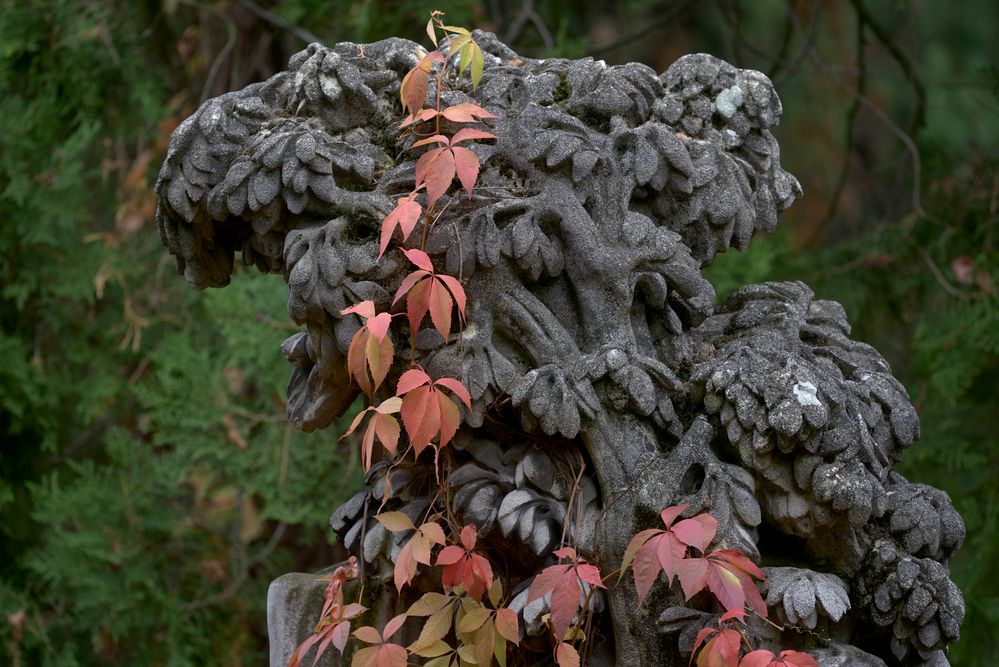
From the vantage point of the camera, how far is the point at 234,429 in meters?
3.73

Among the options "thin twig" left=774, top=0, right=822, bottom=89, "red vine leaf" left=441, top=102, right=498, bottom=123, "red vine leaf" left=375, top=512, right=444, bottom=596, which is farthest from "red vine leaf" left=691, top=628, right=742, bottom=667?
"thin twig" left=774, top=0, right=822, bottom=89

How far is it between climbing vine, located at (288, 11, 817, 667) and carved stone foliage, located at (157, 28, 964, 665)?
40 millimetres

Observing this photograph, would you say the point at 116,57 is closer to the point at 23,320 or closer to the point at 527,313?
the point at 23,320

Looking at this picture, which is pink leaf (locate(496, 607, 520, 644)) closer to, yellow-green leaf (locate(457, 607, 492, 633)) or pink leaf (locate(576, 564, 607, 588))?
yellow-green leaf (locate(457, 607, 492, 633))

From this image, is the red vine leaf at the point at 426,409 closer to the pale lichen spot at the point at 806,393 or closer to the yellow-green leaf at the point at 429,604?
the yellow-green leaf at the point at 429,604

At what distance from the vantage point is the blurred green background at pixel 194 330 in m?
3.66

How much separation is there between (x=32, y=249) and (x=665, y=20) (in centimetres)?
215

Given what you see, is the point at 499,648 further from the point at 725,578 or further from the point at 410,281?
the point at 410,281

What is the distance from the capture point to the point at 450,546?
171 centimetres

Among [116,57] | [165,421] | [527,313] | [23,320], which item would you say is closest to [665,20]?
[116,57]

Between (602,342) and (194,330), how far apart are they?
2.58 metres

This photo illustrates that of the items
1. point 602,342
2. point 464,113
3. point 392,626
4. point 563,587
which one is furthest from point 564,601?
point 464,113

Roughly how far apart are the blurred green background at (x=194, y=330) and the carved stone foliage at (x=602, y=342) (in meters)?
1.74

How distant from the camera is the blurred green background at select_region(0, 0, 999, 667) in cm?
366
